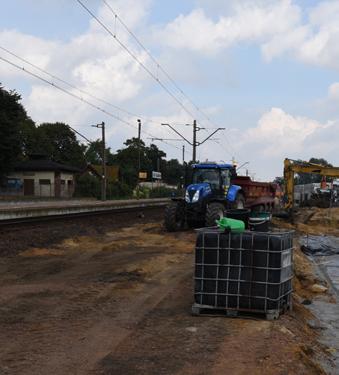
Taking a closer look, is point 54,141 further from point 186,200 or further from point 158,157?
point 186,200

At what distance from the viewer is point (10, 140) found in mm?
61031

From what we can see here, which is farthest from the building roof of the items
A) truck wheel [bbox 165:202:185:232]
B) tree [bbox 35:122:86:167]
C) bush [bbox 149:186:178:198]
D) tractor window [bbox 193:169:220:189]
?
tractor window [bbox 193:169:220:189]

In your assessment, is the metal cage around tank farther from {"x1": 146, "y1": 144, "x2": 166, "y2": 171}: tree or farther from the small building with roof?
{"x1": 146, "y1": 144, "x2": 166, "y2": 171}: tree

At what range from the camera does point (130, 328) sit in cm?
774

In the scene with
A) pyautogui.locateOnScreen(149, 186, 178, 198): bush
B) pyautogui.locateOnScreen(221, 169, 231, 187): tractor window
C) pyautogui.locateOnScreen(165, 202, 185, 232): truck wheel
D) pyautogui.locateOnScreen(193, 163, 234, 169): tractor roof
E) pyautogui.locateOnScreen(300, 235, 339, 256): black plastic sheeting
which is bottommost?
pyautogui.locateOnScreen(149, 186, 178, 198): bush

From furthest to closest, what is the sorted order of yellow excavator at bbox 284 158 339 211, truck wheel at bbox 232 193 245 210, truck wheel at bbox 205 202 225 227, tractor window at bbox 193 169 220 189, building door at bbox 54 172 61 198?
building door at bbox 54 172 61 198 < yellow excavator at bbox 284 158 339 211 < truck wheel at bbox 232 193 245 210 < tractor window at bbox 193 169 220 189 < truck wheel at bbox 205 202 225 227

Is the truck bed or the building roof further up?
the building roof

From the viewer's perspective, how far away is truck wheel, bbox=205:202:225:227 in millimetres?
21812

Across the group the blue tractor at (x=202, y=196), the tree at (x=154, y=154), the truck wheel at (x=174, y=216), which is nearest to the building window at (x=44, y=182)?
the blue tractor at (x=202, y=196)

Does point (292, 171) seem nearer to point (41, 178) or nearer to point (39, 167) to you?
point (39, 167)

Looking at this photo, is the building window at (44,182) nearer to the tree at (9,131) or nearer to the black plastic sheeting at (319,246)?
the tree at (9,131)

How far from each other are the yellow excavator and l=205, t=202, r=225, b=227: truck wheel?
13480 millimetres

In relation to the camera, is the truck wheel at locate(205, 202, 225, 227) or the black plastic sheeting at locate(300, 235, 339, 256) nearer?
the black plastic sheeting at locate(300, 235, 339, 256)

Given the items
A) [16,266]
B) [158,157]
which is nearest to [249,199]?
[16,266]
